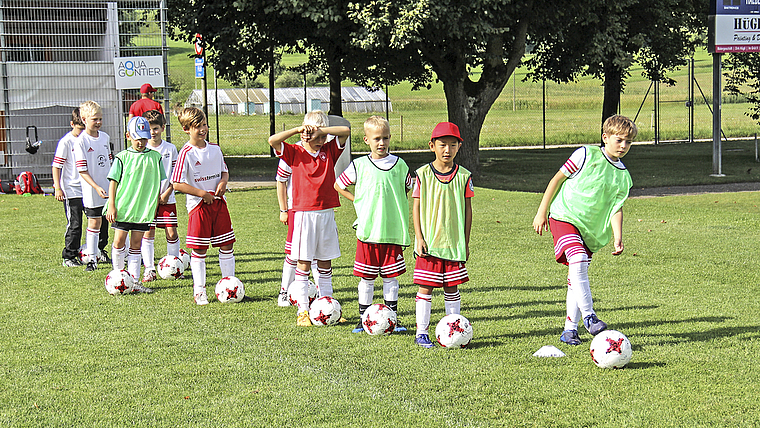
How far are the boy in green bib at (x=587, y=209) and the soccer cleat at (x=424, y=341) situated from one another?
1078mm

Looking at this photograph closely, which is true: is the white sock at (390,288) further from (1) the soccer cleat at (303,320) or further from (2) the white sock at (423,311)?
(1) the soccer cleat at (303,320)

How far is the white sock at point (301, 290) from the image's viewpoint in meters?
7.17

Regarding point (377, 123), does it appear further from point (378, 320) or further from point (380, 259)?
point (378, 320)

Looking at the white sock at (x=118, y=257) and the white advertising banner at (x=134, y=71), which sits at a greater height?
the white advertising banner at (x=134, y=71)

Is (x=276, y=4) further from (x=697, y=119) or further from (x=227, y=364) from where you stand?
(x=697, y=119)

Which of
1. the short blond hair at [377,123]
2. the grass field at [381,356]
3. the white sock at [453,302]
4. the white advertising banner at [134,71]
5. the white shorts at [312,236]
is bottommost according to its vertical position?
the grass field at [381,356]

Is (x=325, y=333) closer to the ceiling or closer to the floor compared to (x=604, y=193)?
closer to the floor

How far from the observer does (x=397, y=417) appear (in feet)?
15.7

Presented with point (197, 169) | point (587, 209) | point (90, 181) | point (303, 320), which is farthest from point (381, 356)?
point (90, 181)

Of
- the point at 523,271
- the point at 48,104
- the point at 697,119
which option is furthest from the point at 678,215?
the point at 697,119

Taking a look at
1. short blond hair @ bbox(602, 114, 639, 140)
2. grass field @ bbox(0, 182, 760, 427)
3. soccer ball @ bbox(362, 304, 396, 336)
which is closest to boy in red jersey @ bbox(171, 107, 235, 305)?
grass field @ bbox(0, 182, 760, 427)

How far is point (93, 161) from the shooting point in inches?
380

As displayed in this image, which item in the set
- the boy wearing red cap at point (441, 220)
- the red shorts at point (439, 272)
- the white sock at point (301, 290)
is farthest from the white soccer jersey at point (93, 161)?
the red shorts at point (439, 272)

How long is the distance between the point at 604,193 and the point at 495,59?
16296mm
